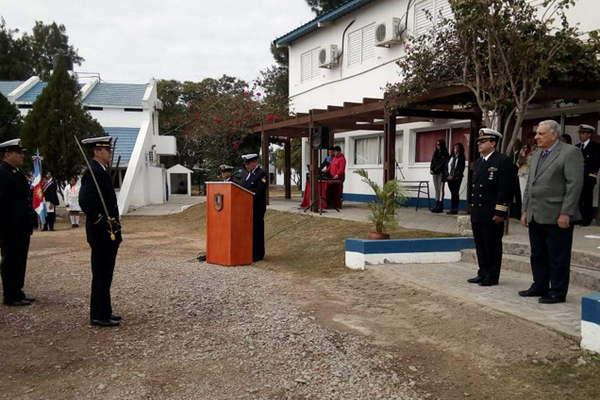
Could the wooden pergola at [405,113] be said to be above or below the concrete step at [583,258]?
above

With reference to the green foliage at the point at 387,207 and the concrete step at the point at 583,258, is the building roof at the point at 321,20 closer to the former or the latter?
the green foliage at the point at 387,207

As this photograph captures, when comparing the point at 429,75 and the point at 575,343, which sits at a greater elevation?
the point at 429,75

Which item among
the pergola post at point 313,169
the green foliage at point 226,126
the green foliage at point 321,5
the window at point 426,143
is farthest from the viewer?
the green foliage at point 321,5

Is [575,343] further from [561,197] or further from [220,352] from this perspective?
[220,352]

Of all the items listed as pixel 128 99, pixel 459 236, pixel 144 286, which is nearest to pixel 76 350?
pixel 144 286

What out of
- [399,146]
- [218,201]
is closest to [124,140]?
[399,146]

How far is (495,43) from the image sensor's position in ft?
25.9

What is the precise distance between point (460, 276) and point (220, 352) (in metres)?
3.63

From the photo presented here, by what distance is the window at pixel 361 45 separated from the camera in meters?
16.5

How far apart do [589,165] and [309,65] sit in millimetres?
12496

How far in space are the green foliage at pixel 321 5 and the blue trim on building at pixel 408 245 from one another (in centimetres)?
2210

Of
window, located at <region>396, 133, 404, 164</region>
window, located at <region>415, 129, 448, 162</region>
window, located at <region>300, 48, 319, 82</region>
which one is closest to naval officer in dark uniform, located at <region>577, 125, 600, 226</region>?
window, located at <region>415, 129, 448, 162</region>

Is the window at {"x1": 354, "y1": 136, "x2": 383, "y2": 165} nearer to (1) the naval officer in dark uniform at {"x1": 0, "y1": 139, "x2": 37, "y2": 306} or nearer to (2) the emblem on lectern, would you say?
(2) the emblem on lectern

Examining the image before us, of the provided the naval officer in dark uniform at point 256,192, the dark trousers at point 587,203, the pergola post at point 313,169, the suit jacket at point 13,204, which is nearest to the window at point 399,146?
the pergola post at point 313,169
